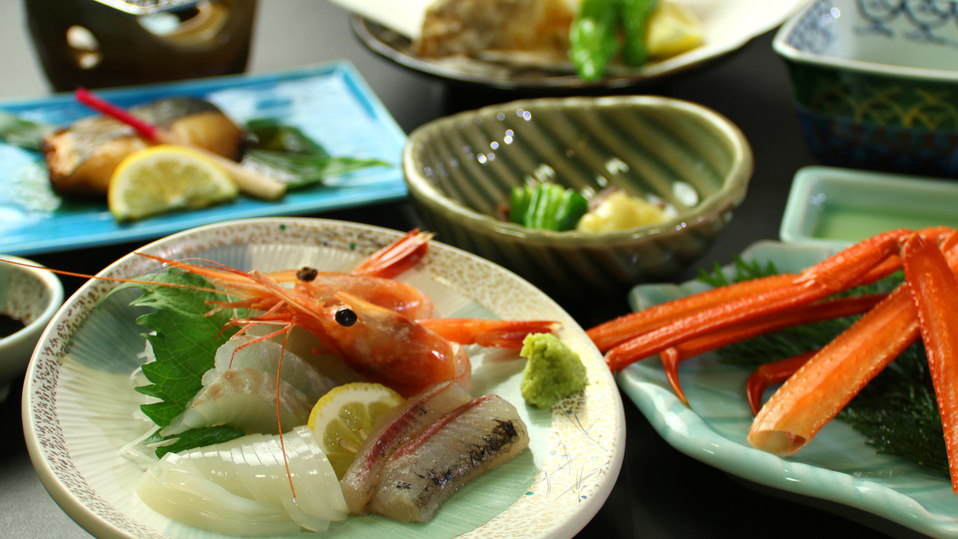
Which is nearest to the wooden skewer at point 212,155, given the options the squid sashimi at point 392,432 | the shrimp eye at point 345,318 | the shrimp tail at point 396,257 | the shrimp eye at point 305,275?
the shrimp tail at point 396,257

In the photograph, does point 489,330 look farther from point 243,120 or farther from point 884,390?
point 243,120

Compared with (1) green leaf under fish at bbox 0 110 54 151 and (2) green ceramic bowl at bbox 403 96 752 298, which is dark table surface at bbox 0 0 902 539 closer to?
(2) green ceramic bowl at bbox 403 96 752 298

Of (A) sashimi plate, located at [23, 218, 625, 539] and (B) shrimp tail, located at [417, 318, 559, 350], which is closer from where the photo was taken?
(A) sashimi plate, located at [23, 218, 625, 539]

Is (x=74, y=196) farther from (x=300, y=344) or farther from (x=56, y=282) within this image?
(x=300, y=344)

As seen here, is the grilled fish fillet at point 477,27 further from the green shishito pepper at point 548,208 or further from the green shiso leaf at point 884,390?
the green shiso leaf at point 884,390

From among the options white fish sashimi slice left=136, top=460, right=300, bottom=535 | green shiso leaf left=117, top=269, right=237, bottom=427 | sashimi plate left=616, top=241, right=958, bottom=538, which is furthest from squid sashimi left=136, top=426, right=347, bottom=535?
sashimi plate left=616, top=241, right=958, bottom=538

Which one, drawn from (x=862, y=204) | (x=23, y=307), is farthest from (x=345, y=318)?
(x=862, y=204)

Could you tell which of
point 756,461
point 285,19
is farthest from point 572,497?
point 285,19
